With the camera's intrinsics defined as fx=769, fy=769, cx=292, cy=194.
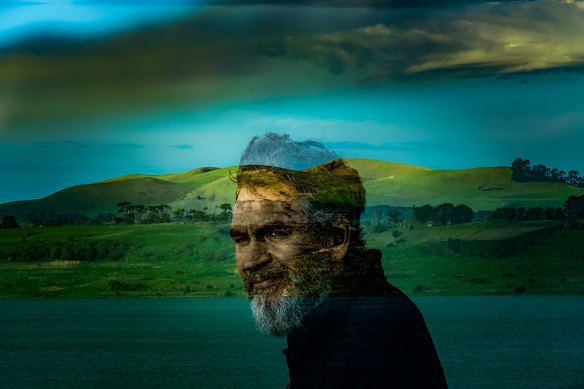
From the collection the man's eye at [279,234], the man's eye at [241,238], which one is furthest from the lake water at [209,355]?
the man's eye at [279,234]

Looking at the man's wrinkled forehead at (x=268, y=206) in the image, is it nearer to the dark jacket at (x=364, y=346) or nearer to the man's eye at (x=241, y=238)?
the man's eye at (x=241, y=238)

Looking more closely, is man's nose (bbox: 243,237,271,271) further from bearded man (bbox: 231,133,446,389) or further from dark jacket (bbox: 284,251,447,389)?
dark jacket (bbox: 284,251,447,389)

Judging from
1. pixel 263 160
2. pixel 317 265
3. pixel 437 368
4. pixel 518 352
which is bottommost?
pixel 518 352

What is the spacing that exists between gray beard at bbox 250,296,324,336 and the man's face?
35 millimetres

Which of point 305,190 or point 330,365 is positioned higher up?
point 305,190

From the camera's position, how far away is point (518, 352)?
5369 inches

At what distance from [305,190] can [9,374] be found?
112 meters

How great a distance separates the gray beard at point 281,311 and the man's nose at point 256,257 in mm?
171

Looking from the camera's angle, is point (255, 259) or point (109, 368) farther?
point (109, 368)

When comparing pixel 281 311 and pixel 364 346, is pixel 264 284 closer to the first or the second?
pixel 281 311

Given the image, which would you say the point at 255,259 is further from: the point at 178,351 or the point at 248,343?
the point at 248,343

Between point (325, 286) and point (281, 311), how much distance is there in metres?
0.27

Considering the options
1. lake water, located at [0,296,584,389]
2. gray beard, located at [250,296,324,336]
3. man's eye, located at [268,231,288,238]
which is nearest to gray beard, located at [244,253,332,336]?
gray beard, located at [250,296,324,336]

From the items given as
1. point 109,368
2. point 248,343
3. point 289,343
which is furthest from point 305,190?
point 248,343
